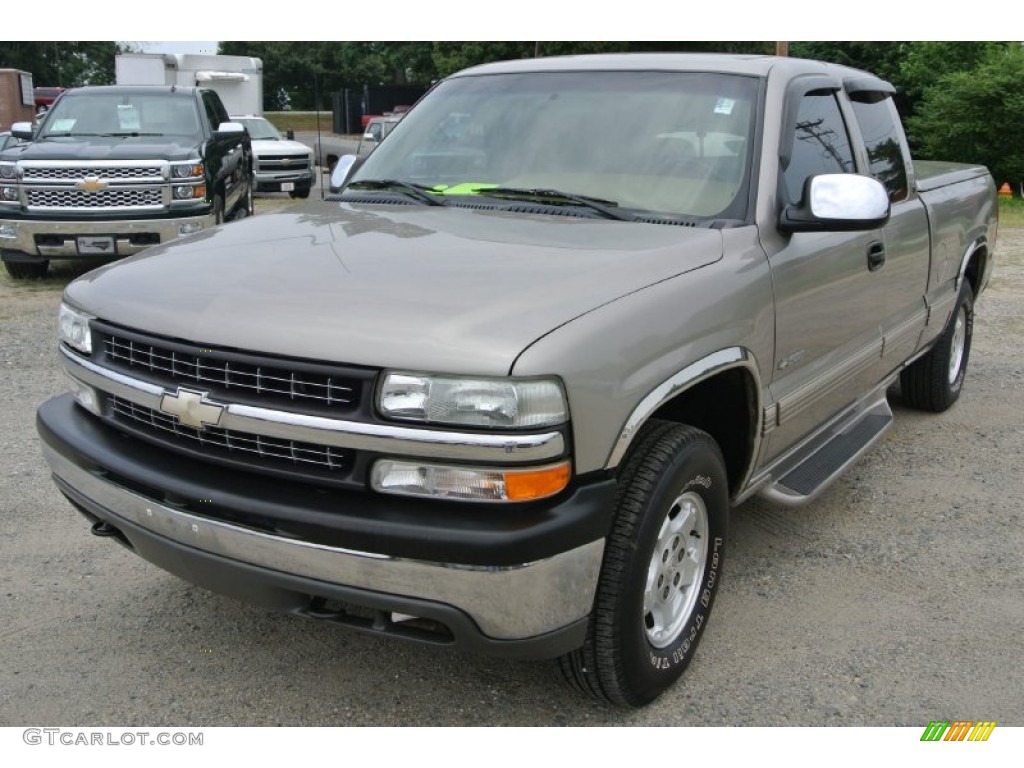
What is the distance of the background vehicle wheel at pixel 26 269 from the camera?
33.9ft

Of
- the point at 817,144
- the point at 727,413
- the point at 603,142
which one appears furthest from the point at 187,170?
the point at 727,413

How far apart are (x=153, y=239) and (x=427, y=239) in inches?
286

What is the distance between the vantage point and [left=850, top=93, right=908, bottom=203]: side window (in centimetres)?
449

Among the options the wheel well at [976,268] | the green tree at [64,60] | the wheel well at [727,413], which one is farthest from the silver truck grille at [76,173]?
the green tree at [64,60]

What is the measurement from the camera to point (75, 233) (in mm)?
9531

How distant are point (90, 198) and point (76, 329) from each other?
719 cm

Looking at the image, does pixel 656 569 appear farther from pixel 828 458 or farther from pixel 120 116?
pixel 120 116

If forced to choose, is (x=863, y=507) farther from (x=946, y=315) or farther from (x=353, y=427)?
(x=353, y=427)

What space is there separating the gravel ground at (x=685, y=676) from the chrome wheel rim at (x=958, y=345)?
135cm

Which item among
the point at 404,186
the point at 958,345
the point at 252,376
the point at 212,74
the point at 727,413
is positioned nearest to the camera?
the point at 252,376

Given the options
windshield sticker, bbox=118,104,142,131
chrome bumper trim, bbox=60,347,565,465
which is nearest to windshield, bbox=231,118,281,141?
windshield sticker, bbox=118,104,142,131

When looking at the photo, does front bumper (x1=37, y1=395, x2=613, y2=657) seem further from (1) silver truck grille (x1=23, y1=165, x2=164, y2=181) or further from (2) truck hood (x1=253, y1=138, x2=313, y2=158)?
(2) truck hood (x1=253, y1=138, x2=313, y2=158)

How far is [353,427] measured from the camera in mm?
2426

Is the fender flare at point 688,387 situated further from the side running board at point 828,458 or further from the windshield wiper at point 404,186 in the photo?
the windshield wiper at point 404,186
